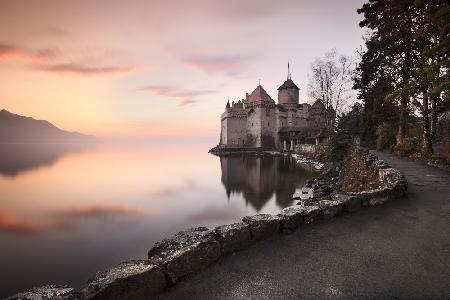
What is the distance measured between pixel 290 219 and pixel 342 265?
1548mm

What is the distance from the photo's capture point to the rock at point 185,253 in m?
3.80

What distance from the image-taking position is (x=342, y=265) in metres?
4.29

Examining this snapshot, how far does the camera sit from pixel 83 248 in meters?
12.1

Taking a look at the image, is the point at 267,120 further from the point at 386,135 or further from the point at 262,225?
the point at 262,225

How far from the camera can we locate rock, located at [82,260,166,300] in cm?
317

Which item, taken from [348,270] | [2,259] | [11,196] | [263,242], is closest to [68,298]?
[263,242]

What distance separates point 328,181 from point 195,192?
477 inches

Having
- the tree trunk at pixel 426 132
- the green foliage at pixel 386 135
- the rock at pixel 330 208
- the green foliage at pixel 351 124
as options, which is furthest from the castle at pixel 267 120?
the rock at pixel 330 208

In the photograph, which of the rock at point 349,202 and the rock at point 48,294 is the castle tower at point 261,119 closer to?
the rock at point 349,202

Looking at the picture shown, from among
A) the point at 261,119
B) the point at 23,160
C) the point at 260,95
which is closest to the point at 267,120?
the point at 261,119

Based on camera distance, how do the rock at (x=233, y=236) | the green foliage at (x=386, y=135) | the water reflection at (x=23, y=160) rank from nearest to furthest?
the rock at (x=233, y=236) → the green foliage at (x=386, y=135) → the water reflection at (x=23, y=160)

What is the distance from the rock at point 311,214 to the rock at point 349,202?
3.19 ft

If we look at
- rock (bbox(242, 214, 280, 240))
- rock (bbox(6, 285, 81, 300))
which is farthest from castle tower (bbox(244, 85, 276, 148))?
rock (bbox(6, 285, 81, 300))

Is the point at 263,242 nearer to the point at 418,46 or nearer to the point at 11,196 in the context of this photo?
the point at 418,46
